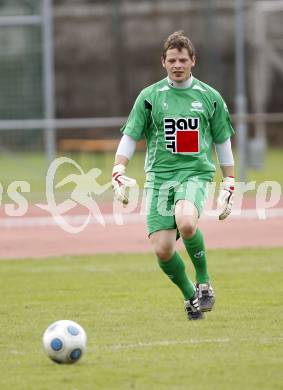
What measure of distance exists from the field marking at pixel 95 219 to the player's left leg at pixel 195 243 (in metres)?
8.18

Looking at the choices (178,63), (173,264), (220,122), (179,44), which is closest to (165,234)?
(173,264)

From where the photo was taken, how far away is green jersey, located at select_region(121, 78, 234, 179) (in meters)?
8.33

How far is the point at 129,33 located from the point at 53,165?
59.3 feet

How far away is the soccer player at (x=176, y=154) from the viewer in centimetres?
827

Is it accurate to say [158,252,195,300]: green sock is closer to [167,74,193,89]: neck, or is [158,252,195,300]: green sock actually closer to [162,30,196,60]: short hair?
[167,74,193,89]: neck

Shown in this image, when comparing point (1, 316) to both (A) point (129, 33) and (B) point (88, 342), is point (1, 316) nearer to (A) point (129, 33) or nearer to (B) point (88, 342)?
(B) point (88, 342)

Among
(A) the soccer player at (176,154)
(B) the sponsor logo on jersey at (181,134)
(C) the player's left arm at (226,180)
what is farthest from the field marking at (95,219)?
(B) the sponsor logo on jersey at (181,134)

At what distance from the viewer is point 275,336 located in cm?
764

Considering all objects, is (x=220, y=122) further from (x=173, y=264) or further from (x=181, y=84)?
(x=173, y=264)

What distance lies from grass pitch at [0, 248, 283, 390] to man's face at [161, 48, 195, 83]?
178 centimetres

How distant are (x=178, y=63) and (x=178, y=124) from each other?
17.2 inches

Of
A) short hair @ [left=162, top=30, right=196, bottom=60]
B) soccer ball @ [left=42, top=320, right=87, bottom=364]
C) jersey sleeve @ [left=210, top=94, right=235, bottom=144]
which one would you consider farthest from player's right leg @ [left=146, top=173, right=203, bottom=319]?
soccer ball @ [left=42, top=320, right=87, bottom=364]

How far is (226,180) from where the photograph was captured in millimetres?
8586

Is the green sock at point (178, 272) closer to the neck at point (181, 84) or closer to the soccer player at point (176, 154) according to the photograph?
the soccer player at point (176, 154)
